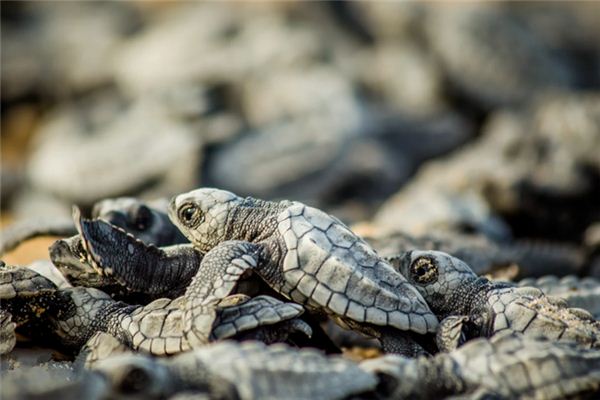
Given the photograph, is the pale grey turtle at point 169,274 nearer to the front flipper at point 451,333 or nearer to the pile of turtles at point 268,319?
the pile of turtles at point 268,319

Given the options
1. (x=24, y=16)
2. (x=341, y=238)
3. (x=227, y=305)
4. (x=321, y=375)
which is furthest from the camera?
(x=24, y=16)

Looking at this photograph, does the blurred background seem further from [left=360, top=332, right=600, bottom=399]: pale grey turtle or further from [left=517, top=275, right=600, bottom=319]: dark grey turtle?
[left=360, top=332, right=600, bottom=399]: pale grey turtle

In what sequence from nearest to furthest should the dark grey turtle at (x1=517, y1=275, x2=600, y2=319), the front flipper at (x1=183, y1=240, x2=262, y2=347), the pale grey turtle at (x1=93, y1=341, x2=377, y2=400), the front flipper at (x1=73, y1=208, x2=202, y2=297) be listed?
the pale grey turtle at (x1=93, y1=341, x2=377, y2=400)
the front flipper at (x1=183, y1=240, x2=262, y2=347)
the front flipper at (x1=73, y1=208, x2=202, y2=297)
the dark grey turtle at (x1=517, y1=275, x2=600, y2=319)

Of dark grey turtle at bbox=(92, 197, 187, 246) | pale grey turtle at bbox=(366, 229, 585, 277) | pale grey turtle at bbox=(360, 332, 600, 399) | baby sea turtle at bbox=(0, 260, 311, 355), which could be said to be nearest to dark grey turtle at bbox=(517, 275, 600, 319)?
pale grey turtle at bbox=(366, 229, 585, 277)

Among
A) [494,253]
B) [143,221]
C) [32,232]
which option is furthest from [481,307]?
[32,232]

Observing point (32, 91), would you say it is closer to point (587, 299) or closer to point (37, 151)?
point (37, 151)

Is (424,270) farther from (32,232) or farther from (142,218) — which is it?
(32,232)

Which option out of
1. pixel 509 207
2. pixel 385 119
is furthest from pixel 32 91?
pixel 509 207
